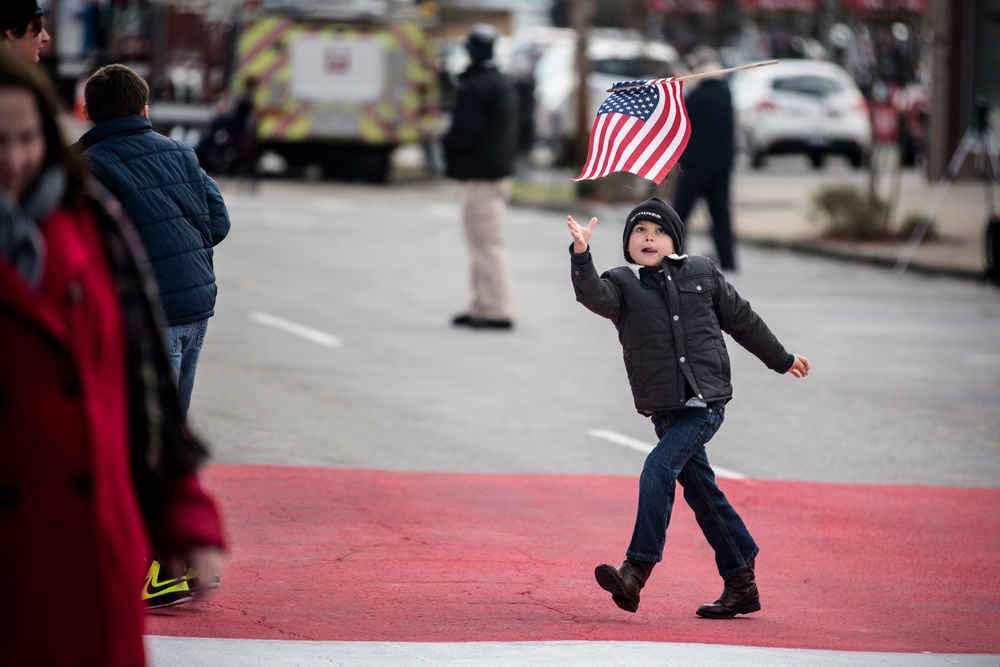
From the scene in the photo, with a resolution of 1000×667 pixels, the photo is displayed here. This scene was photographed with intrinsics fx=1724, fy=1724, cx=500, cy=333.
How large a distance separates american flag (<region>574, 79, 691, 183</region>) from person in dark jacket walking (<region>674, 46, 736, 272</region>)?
10.0 meters

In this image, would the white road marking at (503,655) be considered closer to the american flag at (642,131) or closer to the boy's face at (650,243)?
the boy's face at (650,243)

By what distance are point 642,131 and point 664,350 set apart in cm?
108

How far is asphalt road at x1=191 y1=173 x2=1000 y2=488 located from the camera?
8.88m

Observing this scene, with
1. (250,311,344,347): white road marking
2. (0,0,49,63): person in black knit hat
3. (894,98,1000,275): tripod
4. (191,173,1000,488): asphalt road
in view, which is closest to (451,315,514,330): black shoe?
(191,173,1000,488): asphalt road

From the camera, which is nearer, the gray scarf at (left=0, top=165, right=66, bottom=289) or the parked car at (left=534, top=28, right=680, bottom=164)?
A: the gray scarf at (left=0, top=165, right=66, bottom=289)

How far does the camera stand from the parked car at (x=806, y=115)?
102ft

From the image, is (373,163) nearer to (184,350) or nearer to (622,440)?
(622,440)

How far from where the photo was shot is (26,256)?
2902 millimetres

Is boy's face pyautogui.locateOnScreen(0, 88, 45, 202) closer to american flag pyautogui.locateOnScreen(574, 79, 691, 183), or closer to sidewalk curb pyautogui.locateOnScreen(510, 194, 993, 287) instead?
american flag pyautogui.locateOnScreen(574, 79, 691, 183)

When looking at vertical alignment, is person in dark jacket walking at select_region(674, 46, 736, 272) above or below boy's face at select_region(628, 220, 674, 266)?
below

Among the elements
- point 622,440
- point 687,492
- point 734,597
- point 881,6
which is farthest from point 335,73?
point 734,597

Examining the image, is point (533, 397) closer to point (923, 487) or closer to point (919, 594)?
point (923, 487)

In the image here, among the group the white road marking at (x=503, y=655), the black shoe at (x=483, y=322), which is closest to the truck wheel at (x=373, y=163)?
the black shoe at (x=483, y=322)

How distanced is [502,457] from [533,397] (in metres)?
1.72
